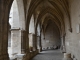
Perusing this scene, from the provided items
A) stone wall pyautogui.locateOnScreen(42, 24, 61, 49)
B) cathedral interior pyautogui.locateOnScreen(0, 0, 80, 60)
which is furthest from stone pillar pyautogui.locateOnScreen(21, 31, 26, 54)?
stone wall pyautogui.locateOnScreen(42, 24, 61, 49)

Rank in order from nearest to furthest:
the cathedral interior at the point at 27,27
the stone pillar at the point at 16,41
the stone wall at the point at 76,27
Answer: the cathedral interior at the point at 27,27 → the stone wall at the point at 76,27 → the stone pillar at the point at 16,41

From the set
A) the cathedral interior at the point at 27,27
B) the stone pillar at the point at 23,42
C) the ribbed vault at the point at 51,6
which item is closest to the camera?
the cathedral interior at the point at 27,27

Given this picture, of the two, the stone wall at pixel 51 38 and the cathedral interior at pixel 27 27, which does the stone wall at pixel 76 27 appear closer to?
the cathedral interior at pixel 27 27

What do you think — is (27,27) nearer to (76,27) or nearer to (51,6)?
(76,27)

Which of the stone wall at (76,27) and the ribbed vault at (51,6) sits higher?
the ribbed vault at (51,6)

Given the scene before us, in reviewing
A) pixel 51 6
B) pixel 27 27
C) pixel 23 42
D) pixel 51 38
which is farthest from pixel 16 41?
pixel 51 38

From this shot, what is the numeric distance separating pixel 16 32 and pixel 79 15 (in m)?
4.04

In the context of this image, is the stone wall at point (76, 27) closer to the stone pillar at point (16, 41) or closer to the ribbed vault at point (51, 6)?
the ribbed vault at point (51, 6)

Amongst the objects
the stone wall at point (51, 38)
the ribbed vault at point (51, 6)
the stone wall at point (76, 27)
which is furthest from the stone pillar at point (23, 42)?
the stone wall at point (51, 38)

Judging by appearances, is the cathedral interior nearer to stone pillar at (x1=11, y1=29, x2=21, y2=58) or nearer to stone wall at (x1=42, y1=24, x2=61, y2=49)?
stone pillar at (x1=11, y1=29, x2=21, y2=58)

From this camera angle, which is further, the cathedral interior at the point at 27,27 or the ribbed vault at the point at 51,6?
the ribbed vault at the point at 51,6

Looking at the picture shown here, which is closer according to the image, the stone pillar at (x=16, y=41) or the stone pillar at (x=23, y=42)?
the stone pillar at (x=16, y=41)

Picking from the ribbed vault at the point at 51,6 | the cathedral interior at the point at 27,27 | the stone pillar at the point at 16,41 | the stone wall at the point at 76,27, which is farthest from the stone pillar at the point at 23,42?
the stone wall at the point at 76,27

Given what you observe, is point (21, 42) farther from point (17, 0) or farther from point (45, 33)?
point (45, 33)
